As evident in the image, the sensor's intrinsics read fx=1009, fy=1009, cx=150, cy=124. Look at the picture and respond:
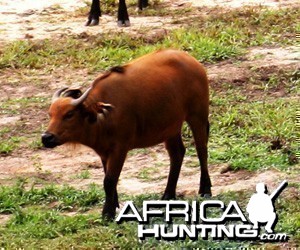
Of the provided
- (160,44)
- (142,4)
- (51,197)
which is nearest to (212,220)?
(51,197)

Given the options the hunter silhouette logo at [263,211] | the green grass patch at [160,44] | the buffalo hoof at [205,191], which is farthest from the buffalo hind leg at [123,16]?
the hunter silhouette logo at [263,211]

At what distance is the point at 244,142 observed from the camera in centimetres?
845

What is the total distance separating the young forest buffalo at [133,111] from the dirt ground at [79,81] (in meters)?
0.33

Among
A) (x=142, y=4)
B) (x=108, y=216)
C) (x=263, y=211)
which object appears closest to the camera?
(x=263, y=211)

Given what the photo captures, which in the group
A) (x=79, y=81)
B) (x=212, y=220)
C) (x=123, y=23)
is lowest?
(x=79, y=81)

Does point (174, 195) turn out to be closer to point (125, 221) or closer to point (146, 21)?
point (125, 221)

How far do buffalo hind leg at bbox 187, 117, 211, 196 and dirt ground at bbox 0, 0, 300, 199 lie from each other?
0.67 feet

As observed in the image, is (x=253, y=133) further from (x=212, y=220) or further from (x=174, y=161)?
(x=212, y=220)

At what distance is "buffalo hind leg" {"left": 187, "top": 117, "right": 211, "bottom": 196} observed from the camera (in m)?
6.94

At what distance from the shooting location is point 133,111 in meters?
6.45

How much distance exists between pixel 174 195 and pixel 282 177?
0.78 metres

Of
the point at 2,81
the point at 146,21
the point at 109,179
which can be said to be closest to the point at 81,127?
the point at 109,179

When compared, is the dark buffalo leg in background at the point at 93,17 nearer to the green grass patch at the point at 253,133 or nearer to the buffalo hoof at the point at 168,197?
the green grass patch at the point at 253,133

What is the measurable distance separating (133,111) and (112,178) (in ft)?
1.48
